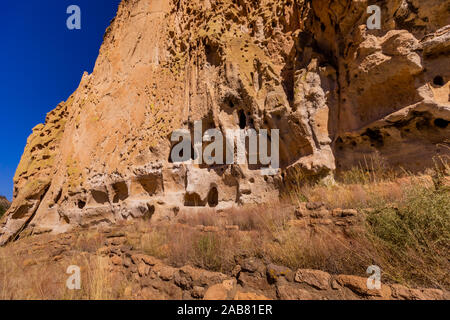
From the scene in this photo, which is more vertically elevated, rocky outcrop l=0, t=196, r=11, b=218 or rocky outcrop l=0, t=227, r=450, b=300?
rocky outcrop l=0, t=196, r=11, b=218

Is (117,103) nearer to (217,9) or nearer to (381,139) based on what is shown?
(217,9)

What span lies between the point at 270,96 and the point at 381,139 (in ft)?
10.5

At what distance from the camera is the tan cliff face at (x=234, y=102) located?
4504 millimetres

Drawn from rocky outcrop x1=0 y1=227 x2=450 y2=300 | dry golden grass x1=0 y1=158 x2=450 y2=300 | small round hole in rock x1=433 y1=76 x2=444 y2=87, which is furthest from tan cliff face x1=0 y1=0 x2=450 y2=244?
rocky outcrop x1=0 y1=227 x2=450 y2=300

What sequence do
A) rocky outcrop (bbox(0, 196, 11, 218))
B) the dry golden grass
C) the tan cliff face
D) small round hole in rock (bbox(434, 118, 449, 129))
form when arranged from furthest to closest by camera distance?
rocky outcrop (bbox(0, 196, 11, 218)), the tan cliff face, small round hole in rock (bbox(434, 118, 449, 129)), the dry golden grass

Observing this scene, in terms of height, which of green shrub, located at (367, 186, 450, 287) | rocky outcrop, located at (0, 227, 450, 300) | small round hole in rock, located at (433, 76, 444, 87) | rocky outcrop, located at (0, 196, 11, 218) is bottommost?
rocky outcrop, located at (0, 227, 450, 300)

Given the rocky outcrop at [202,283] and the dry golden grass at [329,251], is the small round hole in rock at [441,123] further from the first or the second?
the rocky outcrop at [202,283]

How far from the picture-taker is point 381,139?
4855mm

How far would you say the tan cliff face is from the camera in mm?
4504

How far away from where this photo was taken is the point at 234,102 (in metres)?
7.21

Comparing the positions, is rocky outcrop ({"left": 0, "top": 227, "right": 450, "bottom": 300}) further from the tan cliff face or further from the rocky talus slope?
the tan cliff face

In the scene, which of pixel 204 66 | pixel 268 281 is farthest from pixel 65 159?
pixel 268 281

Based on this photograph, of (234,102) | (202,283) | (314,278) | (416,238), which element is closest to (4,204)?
(234,102)

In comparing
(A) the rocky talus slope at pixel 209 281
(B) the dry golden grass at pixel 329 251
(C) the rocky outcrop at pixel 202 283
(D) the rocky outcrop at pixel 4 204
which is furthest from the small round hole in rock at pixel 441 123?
(D) the rocky outcrop at pixel 4 204
